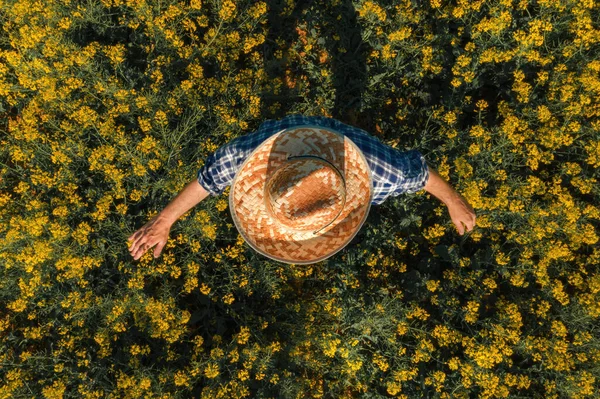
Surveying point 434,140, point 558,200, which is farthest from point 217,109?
point 558,200

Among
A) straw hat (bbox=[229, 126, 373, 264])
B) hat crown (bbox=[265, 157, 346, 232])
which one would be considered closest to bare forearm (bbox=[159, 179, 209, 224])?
straw hat (bbox=[229, 126, 373, 264])

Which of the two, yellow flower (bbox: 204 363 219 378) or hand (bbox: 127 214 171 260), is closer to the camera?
hand (bbox: 127 214 171 260)

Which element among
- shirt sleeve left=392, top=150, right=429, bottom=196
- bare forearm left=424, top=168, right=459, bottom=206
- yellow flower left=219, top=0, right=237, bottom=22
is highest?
yellow flower left=219, top=0, right=237, bottom=22

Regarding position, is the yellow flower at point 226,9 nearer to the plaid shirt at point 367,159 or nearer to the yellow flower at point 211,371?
the plaid shirt at point 367,159

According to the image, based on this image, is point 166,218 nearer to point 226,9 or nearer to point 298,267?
point 298,267

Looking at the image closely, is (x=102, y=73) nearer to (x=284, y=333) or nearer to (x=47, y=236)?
(x=47, y=236)

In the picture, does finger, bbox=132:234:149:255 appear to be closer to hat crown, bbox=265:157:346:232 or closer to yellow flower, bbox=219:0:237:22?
hat crown, bbox=265:157:346:232

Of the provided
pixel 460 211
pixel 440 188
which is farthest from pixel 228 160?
pixel 460 211

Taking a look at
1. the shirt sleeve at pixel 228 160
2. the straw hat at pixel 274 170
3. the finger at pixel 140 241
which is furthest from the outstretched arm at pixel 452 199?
the finger at pixel 140 241
